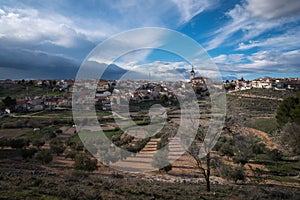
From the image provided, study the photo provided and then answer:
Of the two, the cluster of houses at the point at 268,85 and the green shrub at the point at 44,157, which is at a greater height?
the cluster of houses at the point at 268,85

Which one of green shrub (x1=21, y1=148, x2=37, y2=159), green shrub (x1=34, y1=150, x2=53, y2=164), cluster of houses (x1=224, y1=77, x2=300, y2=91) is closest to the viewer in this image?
green shrub (x1=34, y1=150, x2=53, y2=164)

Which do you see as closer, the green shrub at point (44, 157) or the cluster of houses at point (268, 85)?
the green shrub at point (44, 157)

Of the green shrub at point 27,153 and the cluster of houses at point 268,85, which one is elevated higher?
the cluster of houses at point 268,85

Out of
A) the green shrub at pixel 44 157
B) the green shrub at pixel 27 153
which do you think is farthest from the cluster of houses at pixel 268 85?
the green shrub at pixel 27 153

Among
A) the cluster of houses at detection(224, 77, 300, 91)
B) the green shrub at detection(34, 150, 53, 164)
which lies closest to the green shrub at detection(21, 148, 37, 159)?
the green shrub at detection(34, 150, 53, 164)

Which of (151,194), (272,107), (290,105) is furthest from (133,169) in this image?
(272,107)

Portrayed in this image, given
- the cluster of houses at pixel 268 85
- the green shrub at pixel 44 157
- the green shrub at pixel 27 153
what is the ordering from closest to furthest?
the green shrub at pixel 44 157, the green shrub at pixel 27 153, the cluster of houses at pixel 268 85

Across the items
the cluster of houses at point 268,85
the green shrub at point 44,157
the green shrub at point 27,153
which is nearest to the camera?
the green shrub at point 44,157

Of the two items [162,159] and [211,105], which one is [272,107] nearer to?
[162,159]

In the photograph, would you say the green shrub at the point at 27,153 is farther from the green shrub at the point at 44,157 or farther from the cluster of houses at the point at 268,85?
the cluster of houses at the point at 268,85

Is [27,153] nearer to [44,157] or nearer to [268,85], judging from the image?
[44,157]

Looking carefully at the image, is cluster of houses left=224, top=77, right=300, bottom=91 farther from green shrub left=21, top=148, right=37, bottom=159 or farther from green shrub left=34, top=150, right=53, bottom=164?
green shrub left=21, top=148, right=37, bottom=159

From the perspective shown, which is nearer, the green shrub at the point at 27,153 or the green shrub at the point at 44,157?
the green shrub at the point at 44,157

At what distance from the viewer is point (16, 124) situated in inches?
1253
